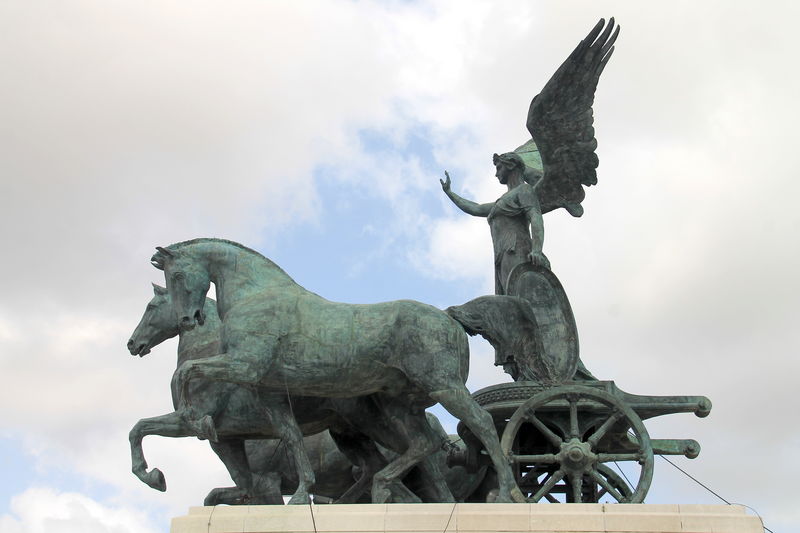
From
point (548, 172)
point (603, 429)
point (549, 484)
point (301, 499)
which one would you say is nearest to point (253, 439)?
point (301, 499)

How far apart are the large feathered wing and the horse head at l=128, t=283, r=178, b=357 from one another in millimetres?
4256

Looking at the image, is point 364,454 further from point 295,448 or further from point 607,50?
point 607,50

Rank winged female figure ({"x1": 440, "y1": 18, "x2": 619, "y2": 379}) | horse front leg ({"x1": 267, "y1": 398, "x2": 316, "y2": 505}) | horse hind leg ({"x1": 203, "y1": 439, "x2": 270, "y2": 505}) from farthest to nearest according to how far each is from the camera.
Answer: winged female figure ({"x1": 440, "y1": 18, "x2": 619, "y2": 379}) < horse hind leg ({"x1": 203, "y1": 439, "x2": 270, "y2": 505}) < horse front leg ({"x1": 267, "y1": 398, "x2": 316, "y2": 505})

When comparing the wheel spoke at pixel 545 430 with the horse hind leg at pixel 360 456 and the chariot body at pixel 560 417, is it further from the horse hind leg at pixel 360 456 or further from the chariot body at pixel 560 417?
the horse hind leg at pixel 360 456

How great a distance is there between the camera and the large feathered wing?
13844 millimetres

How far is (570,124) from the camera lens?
14.2m

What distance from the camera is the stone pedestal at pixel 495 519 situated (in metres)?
10.8

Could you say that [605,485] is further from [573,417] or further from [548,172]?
[548,172]

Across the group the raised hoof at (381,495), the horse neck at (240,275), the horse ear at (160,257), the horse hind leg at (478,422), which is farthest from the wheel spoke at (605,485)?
the horse ear at (160,257)

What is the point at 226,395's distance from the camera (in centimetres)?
1275

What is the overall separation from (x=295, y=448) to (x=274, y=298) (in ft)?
4.60

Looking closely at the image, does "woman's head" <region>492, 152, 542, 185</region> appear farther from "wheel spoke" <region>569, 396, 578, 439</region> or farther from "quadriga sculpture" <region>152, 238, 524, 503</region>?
"wheel spoke" <region>569, 396, 578, 439</region>

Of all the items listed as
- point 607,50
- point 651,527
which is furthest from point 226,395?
point 607,50

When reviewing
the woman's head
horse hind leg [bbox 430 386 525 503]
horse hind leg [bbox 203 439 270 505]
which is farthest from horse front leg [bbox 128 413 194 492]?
the woman's head
